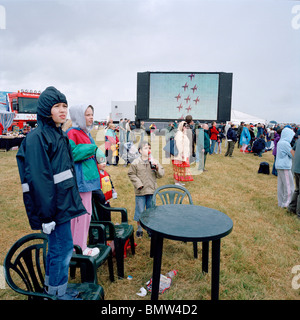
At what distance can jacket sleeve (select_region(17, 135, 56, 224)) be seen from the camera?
63.8 inches

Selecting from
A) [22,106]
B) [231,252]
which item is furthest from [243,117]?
[231,252]

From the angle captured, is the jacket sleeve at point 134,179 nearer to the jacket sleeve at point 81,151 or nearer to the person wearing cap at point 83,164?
the person wearing cap at point 83,164

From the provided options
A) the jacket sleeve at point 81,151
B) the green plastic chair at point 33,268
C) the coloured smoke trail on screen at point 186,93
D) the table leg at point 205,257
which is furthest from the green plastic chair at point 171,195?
the coloured smoke trail on screen at point 186,93

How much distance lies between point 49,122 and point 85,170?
0.76 meters

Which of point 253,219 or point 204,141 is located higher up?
point 204,141

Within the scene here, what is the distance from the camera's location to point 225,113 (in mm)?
28078

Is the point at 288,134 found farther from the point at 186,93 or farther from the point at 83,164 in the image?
the point at 186,93

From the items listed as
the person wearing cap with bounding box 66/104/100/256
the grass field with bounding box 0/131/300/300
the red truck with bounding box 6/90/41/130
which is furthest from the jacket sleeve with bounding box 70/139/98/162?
the red truck with bounding box 6/90/41/130

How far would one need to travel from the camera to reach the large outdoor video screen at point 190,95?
Answer: 26.9 meters

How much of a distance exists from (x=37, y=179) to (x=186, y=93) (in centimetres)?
2727

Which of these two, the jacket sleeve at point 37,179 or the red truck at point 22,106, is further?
the red truck at point 22,106

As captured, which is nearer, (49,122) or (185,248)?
(49,122)

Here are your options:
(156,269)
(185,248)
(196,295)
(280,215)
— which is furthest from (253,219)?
(156,269)
